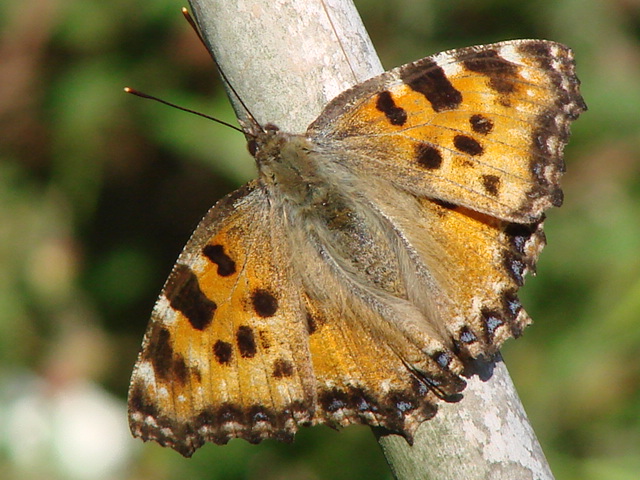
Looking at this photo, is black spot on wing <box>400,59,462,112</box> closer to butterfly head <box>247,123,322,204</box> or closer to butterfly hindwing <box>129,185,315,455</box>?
butterfly head <box>247,123,322,204</box>

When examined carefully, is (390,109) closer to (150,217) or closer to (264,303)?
(264,303)

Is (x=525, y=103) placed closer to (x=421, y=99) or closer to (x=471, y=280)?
(x=421, y=99)

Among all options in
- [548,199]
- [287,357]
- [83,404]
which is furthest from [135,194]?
[548,199]

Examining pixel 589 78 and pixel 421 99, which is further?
pixel 589 78

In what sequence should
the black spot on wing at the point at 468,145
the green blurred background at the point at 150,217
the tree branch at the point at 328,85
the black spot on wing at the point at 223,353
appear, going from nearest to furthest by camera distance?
the tree branch at the point at 328,85
the black spot on wing at the point at 223,353
the black spot on wing at the point at 468,145
the green blurred background at the point at 150,217

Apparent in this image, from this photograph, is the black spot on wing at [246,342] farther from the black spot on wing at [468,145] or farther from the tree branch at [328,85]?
the black spot on wing at [468,145]

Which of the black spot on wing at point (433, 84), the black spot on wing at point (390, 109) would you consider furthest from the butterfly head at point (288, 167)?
the black spot on wing at point (433, 84)

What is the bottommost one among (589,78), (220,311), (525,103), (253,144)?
(220,311)

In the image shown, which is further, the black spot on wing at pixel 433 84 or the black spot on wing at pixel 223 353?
the black spot on wing at pixel 433 84
